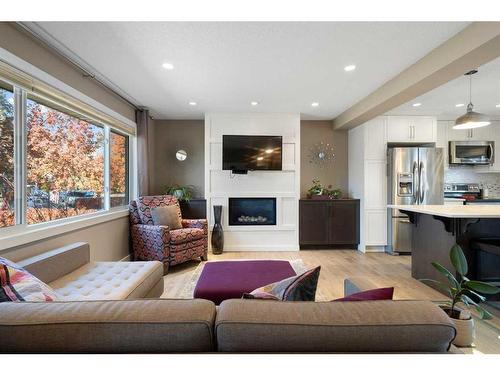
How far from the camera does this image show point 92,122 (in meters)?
3.18

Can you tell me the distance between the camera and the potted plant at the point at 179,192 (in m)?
4.36

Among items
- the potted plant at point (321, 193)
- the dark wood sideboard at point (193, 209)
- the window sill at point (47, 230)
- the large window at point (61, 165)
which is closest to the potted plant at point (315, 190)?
the potted plant at point (321, 193)

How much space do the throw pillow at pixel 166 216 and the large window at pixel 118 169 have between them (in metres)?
0.58

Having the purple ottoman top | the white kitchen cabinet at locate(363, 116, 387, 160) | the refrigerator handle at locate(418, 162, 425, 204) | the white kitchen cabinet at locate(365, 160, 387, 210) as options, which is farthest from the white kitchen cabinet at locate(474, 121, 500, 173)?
the purple ottoman top

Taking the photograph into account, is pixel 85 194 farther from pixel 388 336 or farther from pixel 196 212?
pixel 388 336

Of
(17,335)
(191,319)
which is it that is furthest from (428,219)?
(17,335)

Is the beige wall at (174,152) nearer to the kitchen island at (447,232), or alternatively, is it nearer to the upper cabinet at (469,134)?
the kitchen island at (447,232)

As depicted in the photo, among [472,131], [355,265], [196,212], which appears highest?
[472,131]

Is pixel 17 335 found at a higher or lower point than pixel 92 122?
lower

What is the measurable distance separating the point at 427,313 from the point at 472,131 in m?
5.68

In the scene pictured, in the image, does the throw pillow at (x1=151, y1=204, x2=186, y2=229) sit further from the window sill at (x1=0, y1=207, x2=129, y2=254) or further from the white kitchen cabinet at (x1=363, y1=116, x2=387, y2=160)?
the white kitchen cabinet at (x1=363, y1=116, x2=387, y2=160)

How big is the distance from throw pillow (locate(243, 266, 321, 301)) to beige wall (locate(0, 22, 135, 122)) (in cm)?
247

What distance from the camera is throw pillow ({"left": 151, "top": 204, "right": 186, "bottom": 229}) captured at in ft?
12.0

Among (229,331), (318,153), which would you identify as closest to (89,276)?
(229,331)
